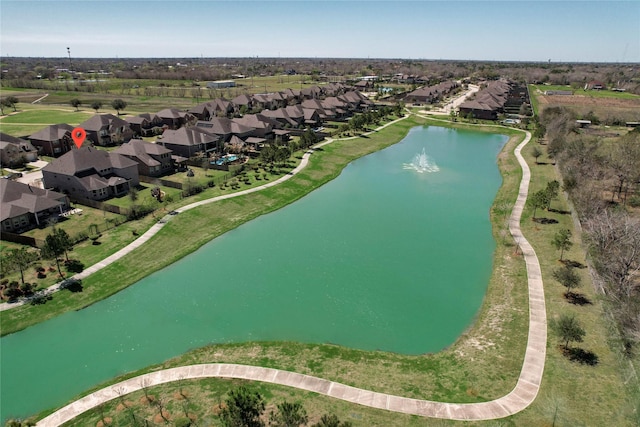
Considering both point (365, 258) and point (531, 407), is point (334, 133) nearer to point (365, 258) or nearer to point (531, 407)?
point (365, 258)

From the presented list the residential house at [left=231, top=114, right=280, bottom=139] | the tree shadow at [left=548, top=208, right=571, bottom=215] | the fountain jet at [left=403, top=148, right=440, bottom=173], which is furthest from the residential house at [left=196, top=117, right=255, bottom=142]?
the tree shadow at [left=548, top=208, right=571, bottom=215]

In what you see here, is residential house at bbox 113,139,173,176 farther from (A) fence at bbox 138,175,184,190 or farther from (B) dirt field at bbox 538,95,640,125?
(B) dirt field at bbox 538,95,640,125

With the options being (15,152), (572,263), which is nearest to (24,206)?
(15,152)

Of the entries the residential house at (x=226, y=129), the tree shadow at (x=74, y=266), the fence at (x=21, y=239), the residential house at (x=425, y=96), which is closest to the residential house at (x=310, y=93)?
the residential house at (x=425, y=96)

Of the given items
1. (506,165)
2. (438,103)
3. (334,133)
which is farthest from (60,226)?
(438,103)

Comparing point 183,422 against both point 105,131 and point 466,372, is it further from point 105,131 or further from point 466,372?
point 105,131
